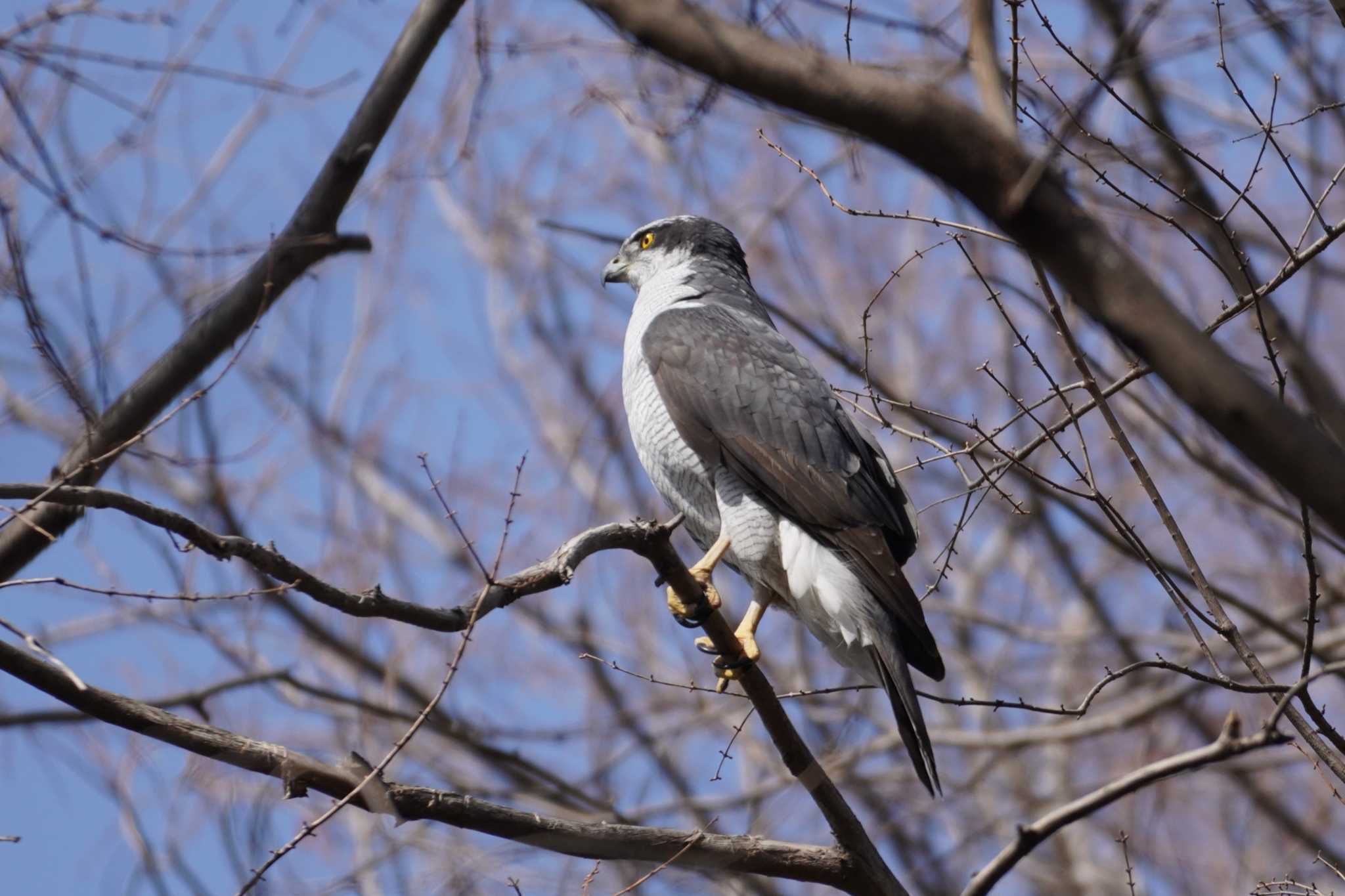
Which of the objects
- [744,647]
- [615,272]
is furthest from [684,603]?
[615,272]

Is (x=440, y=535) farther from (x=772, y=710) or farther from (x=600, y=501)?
(x=772, y=710)

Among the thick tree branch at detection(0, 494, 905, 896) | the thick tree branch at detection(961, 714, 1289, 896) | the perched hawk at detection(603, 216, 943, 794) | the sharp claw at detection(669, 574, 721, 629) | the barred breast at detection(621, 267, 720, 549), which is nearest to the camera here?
the thick tree branch at detection(961, 714, 1289, 896)

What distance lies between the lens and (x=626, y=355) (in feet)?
18.8

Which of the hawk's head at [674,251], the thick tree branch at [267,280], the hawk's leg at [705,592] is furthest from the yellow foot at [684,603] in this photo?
the hawk's head at [674,251]

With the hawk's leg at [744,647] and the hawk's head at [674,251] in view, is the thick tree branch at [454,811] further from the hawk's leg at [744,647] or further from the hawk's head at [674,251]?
the hawk's head at [674,251]

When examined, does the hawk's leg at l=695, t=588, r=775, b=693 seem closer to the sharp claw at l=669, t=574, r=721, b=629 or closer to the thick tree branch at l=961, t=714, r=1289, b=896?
the sharp claw at l=669, t=574, r=721, b=629

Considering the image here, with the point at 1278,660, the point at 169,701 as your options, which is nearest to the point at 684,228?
the point at 169,701

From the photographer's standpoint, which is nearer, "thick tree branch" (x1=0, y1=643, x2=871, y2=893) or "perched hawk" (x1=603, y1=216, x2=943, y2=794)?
"thick tree branch" (x1=0, y1=643, x2=871, y2=893)

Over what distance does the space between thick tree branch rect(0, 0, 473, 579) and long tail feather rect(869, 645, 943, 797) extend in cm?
272

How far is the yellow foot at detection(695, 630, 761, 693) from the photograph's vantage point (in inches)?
177

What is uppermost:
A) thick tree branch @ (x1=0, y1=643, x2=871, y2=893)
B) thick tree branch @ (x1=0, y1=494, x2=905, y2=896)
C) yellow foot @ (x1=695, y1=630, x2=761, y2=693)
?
yellow foot @ (x1=695, y1=630, x2=761, y2=693)

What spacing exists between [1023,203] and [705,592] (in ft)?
9.19

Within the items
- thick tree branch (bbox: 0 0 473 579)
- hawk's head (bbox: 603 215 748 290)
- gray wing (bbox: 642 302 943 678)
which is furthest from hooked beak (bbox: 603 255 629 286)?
thick tree branch (bbox: 0 0 473 579)

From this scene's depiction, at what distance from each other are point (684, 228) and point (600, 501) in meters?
6.37
